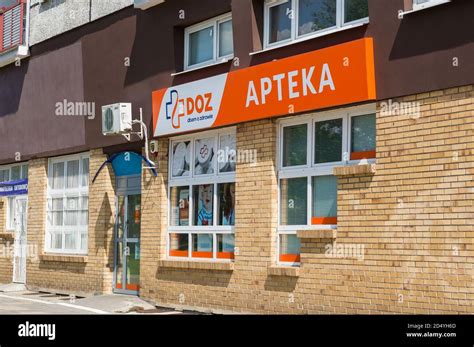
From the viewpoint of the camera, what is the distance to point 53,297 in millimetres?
17281

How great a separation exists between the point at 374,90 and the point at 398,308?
2.92m

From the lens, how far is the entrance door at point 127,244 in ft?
52.7

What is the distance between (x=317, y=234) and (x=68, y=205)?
8.10 meters

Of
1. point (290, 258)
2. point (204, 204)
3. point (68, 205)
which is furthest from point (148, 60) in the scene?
point (290, 258)

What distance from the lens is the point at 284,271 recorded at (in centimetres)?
1221

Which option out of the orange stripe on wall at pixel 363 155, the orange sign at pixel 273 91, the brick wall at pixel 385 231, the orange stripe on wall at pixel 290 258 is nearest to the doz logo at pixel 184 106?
the orange sign at pixel 273 91

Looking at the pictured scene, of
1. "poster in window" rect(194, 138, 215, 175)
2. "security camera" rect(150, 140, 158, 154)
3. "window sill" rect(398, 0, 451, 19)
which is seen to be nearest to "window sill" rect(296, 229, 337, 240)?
"poster in window" rect(194, 138, 215, 175)

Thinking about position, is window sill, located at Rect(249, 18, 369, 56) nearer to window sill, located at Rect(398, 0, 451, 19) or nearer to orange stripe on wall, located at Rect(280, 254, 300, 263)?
window sill, located at Rect(398, 0, 451, 19)

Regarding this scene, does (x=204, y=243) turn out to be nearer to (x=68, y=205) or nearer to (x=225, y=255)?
(x=225, y=255)

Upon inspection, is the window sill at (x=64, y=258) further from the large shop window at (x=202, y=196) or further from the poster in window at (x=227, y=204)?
the poster in window at (x=227, y=204)

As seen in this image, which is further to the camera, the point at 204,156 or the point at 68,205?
the point at 68,205

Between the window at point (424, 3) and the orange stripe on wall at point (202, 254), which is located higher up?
the window at point (424, 3)

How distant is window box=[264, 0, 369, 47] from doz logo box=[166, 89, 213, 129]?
153 cm

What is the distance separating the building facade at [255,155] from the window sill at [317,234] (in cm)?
3
